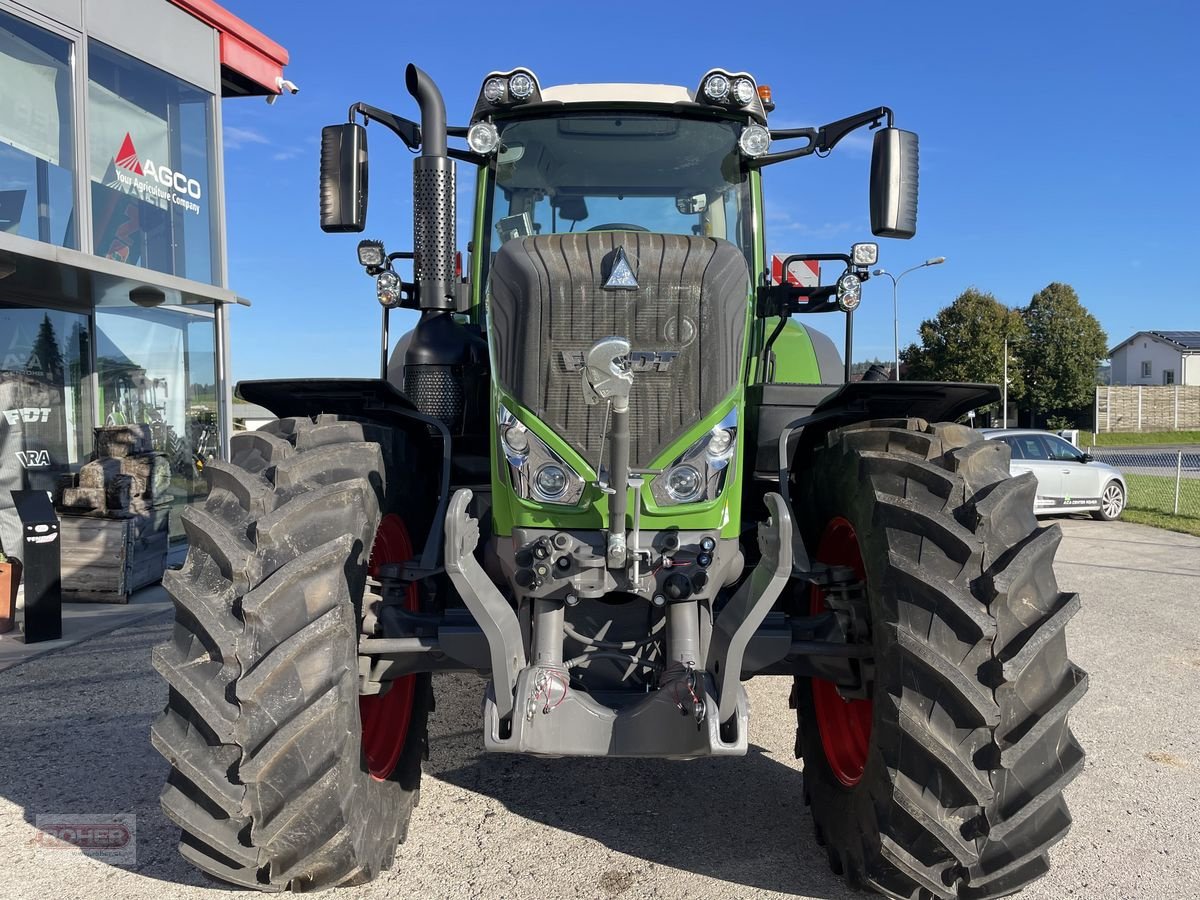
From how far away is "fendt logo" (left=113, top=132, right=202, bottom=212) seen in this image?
31.7 ft

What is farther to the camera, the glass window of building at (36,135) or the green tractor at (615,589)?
the glass window of building at (36,135)

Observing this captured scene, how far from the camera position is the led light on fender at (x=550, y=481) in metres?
2.83

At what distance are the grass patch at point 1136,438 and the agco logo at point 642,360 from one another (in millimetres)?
43474

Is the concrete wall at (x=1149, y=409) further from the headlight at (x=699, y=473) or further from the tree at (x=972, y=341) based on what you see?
the headlight at (x=699, y=473)

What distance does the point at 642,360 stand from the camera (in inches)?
111

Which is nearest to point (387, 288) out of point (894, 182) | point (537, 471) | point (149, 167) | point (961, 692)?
point (537, 471)

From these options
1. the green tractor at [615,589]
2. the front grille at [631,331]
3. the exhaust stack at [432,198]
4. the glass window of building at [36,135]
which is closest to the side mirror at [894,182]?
the green tractor at [615,589]

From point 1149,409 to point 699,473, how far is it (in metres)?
53.3

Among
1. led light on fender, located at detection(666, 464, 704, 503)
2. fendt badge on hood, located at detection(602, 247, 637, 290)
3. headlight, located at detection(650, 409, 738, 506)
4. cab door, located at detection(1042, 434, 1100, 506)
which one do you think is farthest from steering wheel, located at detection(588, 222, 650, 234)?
cab door, located at detection(1042, 434, 1100, 506)

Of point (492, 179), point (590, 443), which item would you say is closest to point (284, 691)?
point (590, 443)

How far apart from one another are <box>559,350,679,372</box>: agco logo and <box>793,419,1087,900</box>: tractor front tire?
79 centimetres

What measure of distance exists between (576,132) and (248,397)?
1.80m

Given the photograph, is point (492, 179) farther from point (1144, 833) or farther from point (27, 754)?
point (1144, 833)

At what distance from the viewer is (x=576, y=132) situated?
153 inches
